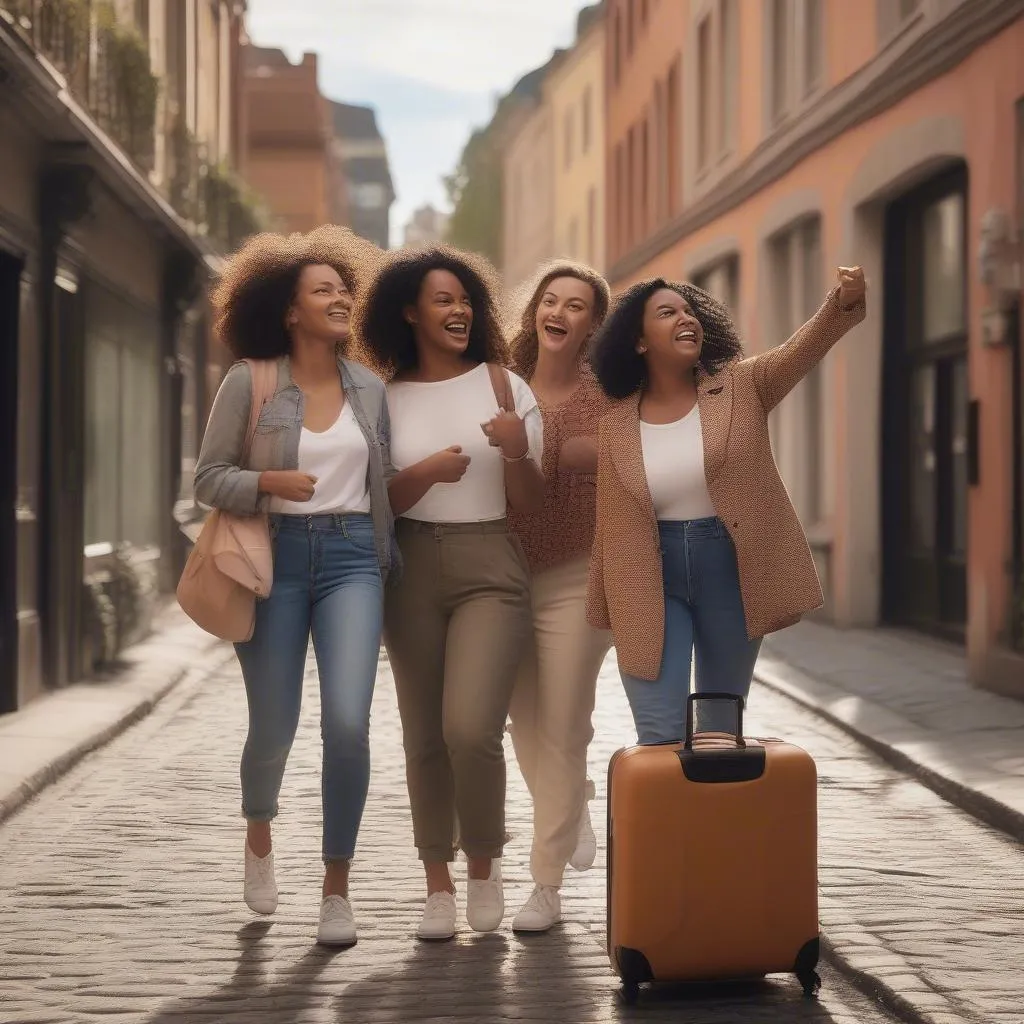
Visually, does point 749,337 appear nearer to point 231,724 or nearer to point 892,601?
point 892,601

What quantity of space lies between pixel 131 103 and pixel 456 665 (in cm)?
1164

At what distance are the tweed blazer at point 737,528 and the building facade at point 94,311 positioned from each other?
6.06m

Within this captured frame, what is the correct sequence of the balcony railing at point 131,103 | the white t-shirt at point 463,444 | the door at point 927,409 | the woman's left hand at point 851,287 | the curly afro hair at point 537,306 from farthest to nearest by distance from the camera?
the door at point 927,409
the balcony railing at point 131,103
the curly afro hair at point 537,306
the white t-shirt at point 463,444
the woman's left hand at point 851,287

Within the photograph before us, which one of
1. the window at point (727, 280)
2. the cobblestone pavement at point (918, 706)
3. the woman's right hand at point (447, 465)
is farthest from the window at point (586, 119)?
the woman's right hand at point (447, 465)

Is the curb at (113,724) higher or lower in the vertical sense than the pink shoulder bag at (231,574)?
lower

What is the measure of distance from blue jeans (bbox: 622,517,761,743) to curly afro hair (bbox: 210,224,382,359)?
1.20m

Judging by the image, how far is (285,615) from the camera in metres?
5.62

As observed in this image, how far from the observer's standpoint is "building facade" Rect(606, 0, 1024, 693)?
12.5 m

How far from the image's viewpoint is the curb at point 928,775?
771 centimetres

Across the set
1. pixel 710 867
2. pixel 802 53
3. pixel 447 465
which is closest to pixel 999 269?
pixel 447 465

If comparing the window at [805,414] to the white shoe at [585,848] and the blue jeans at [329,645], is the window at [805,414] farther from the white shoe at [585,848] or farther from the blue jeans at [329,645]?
the blue jeans at [329,645]

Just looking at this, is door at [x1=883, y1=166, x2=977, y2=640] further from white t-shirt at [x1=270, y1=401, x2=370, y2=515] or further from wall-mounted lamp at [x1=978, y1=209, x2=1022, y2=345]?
white t-shirt at [x1=270, y1=401, x2=370, y2=515]

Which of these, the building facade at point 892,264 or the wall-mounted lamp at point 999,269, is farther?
the building facade at point 892,264

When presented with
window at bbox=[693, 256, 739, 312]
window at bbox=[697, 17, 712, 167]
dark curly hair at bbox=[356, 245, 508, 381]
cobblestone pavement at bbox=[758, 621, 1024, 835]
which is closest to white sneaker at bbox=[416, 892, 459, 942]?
dark curly hair at bbox=[356, 245, 508, 381]
